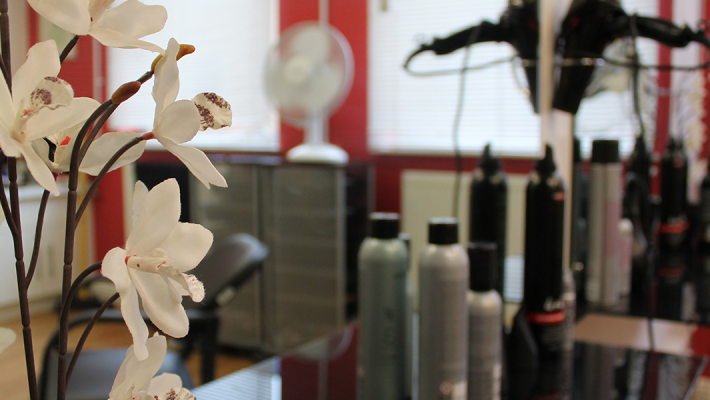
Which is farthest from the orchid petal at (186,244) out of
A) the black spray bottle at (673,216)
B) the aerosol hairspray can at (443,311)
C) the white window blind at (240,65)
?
the white window blind at (240,65)

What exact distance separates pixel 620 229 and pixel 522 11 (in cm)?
58

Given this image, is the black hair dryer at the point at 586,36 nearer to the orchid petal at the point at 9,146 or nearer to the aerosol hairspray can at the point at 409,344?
the aerosol hairspray can at the point at 409,344

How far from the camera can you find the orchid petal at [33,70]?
0.82 ft

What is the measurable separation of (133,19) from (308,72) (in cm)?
278

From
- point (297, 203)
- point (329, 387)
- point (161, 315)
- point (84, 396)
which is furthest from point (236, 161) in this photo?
point (161, 315)

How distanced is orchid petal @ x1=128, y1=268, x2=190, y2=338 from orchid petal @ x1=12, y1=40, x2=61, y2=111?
0.29 ft

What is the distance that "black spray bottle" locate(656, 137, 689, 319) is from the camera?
173cm

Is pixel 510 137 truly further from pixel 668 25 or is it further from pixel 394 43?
pixel 668 25

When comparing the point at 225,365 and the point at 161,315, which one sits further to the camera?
the point at 225,365

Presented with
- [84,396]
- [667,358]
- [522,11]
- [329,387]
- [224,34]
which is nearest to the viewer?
[329,387]

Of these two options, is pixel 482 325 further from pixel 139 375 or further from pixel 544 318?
pixel 139 375

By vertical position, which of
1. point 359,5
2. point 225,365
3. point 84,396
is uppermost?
point 359,5

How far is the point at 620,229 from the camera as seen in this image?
4.50 feet

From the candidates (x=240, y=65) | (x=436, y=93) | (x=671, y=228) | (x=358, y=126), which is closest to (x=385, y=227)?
(x=671, y=228)
